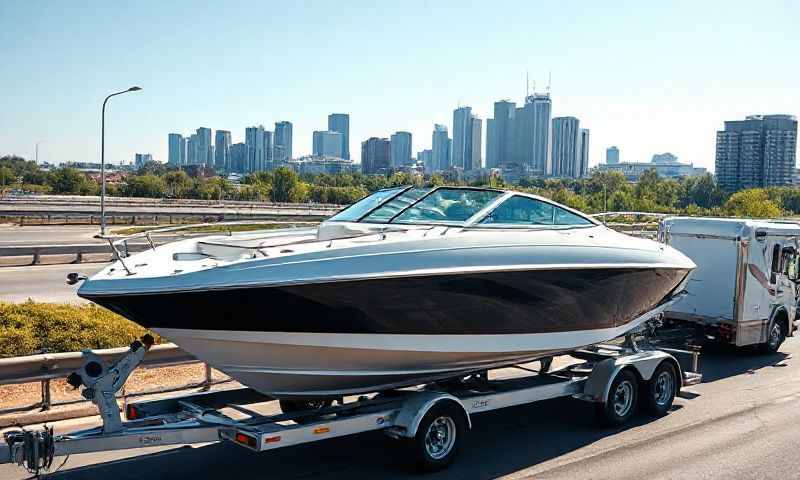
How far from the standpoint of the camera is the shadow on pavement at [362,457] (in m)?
7.08

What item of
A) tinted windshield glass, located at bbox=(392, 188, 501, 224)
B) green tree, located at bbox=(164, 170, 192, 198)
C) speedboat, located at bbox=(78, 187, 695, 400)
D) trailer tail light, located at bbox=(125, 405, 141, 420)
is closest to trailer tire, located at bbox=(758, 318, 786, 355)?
speedboat, located at bbox=(78, 187, 695, 400)

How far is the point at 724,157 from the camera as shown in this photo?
157 meters

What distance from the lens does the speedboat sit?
640 cm

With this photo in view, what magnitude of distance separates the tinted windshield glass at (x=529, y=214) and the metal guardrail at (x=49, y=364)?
11.2 feet

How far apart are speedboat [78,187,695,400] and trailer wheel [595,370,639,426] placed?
55 centimetres

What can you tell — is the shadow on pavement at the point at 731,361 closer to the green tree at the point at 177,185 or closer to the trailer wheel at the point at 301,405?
the trailer wheel at the point at 301,405

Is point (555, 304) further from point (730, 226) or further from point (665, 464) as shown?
point (730, 226)

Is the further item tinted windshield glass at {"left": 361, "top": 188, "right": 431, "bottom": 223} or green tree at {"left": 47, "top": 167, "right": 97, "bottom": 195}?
green tree at {"left": 47, "top": 167, "right": 97, "bottom": 195}

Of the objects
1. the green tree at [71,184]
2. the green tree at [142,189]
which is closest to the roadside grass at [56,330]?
the green tree at [142,189]

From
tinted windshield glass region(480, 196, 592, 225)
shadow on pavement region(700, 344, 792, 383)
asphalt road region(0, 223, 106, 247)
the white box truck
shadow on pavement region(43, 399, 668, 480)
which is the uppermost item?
tinted windshield glass region(480, 196, 592, 225)

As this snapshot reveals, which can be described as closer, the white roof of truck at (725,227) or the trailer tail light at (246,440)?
the trailer tail light at (246,440)

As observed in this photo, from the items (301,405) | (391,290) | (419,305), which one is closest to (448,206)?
(419,305)

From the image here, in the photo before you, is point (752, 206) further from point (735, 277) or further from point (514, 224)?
point (514, 224)

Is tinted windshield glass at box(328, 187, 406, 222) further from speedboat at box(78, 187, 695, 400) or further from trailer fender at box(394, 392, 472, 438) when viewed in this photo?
trailer fender at box(394, 392, 472, 438)
